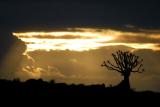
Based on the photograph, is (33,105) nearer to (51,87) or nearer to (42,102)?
(42,102)

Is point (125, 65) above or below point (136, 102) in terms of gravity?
above

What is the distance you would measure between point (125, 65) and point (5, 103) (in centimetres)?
2988

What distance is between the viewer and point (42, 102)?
4372 centimetres

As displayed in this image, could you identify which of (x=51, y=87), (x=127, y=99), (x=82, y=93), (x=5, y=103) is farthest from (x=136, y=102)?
(x=5, y=103)

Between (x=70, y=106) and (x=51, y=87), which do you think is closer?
(x=70, y=106)

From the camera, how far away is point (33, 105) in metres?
43.1

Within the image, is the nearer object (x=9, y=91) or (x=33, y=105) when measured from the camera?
(x=33, y=105)

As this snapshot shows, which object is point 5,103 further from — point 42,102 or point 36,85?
point 36,85

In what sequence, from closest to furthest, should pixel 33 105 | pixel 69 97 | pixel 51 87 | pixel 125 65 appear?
pixel 33 105 < pixel 69 97 < pixel 51 87 < pixel 125 65

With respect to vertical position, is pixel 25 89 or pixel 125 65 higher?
pixel 125 65

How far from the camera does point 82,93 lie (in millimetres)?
48062

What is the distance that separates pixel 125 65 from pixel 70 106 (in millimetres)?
27737

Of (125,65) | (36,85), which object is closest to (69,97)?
(36,85)

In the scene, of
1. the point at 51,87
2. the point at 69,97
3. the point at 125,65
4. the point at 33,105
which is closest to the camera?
the point at 33,105
